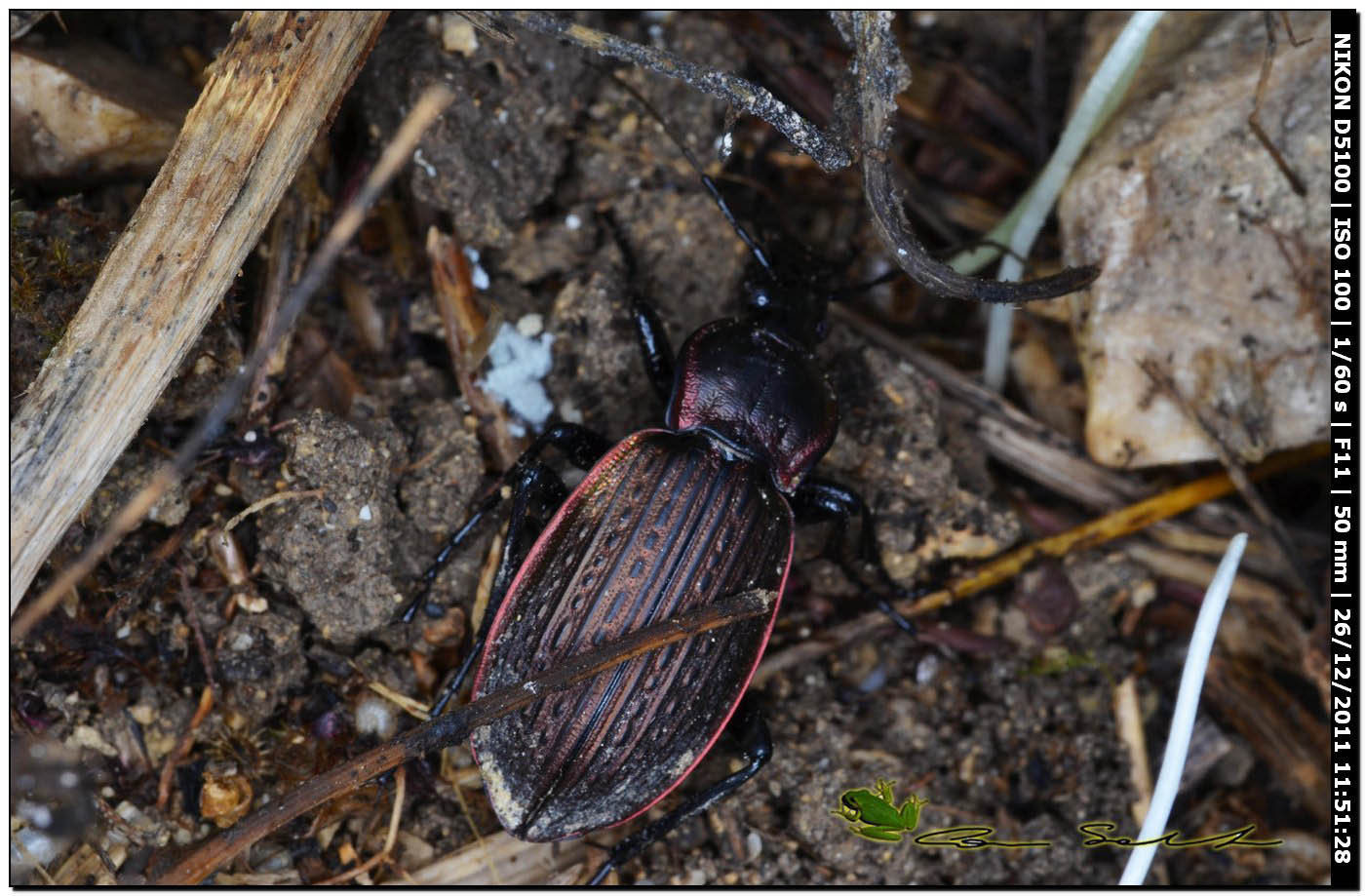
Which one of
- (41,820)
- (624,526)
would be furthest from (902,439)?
(41,820)

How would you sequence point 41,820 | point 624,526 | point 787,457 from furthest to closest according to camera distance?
point 787,457, point 624,526, point 41,820

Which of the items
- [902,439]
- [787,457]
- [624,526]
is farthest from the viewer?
[902,439]

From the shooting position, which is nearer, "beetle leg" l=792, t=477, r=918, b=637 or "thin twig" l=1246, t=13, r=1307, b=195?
"thin twig" l=1246, t=13, r=1307, b=195

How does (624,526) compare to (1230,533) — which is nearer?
(624,526)

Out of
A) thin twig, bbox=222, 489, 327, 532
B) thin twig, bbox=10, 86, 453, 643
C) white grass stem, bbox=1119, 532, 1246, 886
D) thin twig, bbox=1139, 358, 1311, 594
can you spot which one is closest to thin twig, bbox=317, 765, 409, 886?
thin twig, bbox=222, 489, 327, 532

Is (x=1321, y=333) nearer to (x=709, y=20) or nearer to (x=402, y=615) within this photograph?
(x=709, y=20)

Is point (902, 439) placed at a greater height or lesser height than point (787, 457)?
greater

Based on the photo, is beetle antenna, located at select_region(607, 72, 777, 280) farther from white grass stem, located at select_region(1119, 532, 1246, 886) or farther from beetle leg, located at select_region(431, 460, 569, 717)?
white grass stem, located at select_region(1119, 532, 1246, 886)
